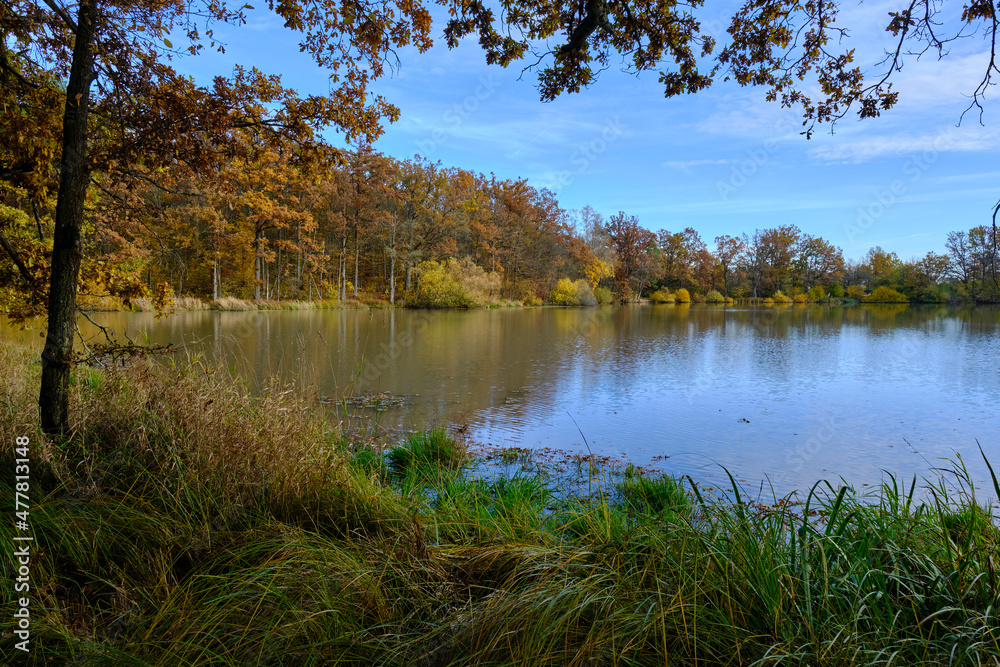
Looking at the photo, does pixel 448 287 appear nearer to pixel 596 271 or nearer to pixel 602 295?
pixel 596 271

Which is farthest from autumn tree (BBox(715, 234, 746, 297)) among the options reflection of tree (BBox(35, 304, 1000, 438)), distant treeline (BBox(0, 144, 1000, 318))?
reflection of tree (BBox(35, 304, 1000, 438))

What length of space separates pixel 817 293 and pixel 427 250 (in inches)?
1911

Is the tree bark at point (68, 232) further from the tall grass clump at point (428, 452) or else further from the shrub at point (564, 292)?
the shrub at point (564, 292)

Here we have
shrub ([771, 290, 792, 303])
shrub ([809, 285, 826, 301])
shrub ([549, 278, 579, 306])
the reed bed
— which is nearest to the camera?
the reed bed

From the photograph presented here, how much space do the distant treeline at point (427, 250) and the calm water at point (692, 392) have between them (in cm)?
410

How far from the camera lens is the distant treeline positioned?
28812 mm

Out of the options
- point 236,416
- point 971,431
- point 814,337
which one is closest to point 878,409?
point 971,431

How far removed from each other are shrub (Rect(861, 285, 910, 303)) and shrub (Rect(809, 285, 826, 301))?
4.52m

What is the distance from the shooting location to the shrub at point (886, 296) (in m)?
56.4

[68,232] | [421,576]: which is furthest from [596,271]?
[421,576]

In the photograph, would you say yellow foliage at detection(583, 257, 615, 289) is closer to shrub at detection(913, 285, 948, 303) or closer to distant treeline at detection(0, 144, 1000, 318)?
distant treeline at detection(0, 144, 1000, 318)

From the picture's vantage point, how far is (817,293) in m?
61.3

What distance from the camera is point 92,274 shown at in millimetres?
4027

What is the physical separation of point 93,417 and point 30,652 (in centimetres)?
212
